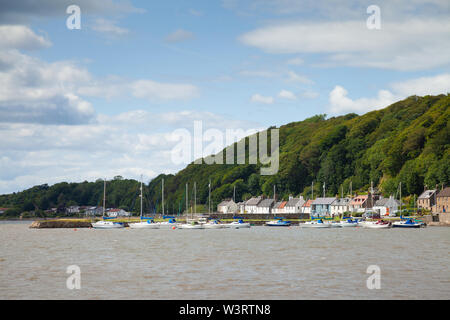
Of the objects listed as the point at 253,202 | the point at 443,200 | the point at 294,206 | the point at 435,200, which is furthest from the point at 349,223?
the point at 253,202

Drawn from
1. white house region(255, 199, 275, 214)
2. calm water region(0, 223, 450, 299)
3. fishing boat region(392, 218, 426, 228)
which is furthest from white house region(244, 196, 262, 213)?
calm water region(0, 223, 450, 299)

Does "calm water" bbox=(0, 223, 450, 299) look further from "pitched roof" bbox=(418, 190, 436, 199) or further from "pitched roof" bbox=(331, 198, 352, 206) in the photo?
"pitched roof" bbox=(331, 198, 352, 206)

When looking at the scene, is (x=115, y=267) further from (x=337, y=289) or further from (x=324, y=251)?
(x=324, y=251)

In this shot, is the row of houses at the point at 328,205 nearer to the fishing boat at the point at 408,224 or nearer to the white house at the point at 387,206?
the white house at the point at 387,206

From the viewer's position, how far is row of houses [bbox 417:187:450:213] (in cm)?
12725

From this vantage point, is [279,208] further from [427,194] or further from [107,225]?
[107,225]

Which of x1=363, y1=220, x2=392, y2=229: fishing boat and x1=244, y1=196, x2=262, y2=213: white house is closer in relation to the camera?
x1=363, y1=220, x2=392, y2=229: fishing boat

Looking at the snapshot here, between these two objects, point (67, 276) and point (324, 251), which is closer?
point (67, 276)

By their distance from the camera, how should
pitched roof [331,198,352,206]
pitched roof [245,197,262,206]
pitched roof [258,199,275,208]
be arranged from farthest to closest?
pitched roof [245,197,262,206] → pitched roof [258,199,275,208] → pitched roof [331,198,352,206]

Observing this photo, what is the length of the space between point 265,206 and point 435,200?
209ft

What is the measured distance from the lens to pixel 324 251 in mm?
55469

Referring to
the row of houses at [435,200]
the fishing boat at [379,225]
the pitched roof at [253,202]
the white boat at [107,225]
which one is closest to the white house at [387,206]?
the row of houses at [435,200]

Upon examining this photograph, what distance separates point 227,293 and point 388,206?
4784 inches
